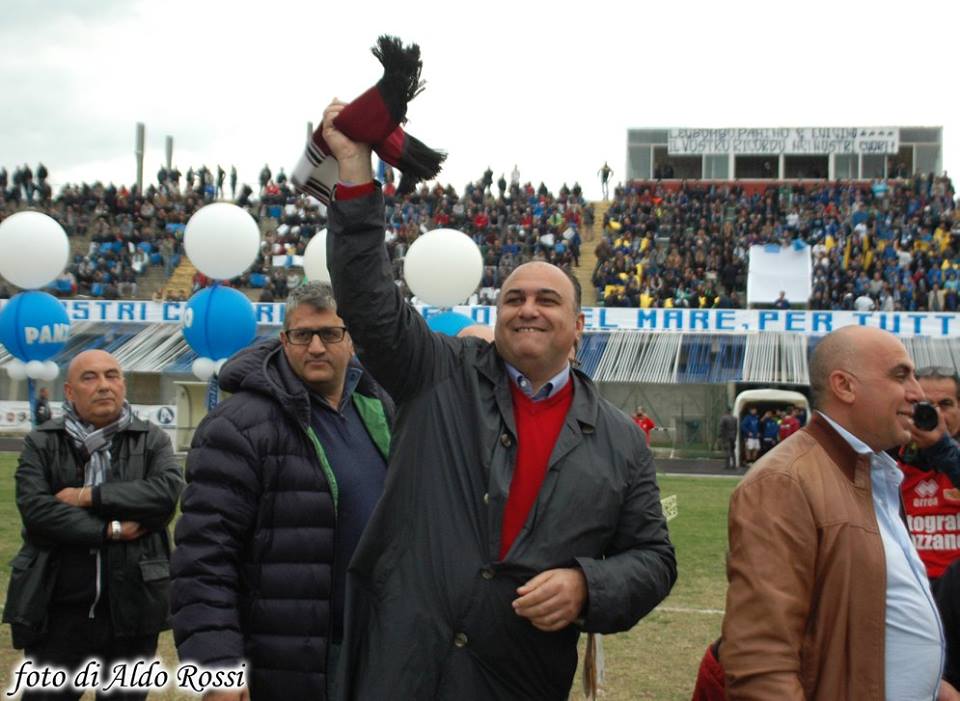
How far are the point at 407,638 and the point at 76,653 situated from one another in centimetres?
220

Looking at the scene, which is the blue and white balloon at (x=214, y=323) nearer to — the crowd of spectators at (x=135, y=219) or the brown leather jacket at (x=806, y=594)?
the brown leather jacket at (x=806, y=594)

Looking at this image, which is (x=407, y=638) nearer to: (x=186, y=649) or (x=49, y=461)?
(x=186, y=649)

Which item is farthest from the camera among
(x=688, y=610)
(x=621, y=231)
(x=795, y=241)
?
(x=621, y=231)

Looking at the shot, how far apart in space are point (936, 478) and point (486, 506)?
304 cm

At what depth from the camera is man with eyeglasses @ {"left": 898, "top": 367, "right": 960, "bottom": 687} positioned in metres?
4.34

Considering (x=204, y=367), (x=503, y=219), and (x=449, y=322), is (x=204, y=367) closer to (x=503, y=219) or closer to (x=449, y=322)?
(x=449, y=322)

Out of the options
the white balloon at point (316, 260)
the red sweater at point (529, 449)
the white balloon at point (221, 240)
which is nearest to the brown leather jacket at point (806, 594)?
the red sweater at point (529, 449)

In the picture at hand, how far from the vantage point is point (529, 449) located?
2.79m

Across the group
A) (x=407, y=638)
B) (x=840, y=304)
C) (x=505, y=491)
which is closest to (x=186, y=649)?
(x=407, y=638)

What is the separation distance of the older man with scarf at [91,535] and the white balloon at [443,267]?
5.59 m

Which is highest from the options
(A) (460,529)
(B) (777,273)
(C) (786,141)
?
(C) (786,141)

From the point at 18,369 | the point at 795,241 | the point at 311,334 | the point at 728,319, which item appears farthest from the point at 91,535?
the point at 795,241

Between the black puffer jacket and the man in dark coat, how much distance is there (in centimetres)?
50

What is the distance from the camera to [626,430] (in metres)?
2.98
